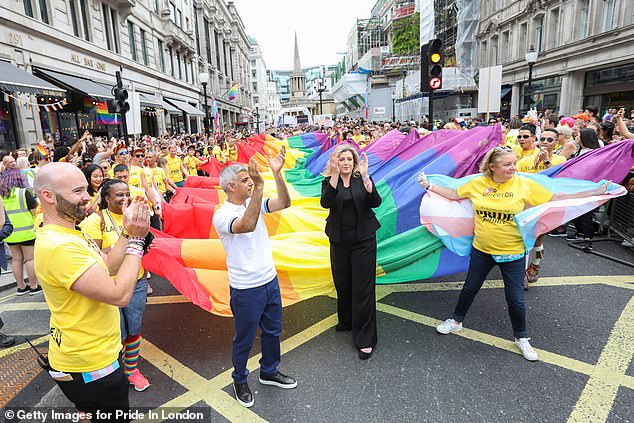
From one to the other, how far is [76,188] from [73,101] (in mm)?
19163

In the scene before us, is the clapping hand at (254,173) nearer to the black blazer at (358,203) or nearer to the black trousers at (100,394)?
the black blazer at (358,203)

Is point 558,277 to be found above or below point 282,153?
below

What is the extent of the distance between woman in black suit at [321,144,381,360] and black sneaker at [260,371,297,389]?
2.41 feet

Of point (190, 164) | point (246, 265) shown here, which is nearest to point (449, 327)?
point (246, 265)

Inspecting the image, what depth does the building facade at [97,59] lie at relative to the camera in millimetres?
13875

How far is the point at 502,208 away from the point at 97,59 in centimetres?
2269

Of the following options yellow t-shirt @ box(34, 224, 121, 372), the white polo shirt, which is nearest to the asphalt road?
the white polo shirt

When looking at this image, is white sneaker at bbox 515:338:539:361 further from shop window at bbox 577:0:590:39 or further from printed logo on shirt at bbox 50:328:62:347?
shop window at bbox 577:0:590:39

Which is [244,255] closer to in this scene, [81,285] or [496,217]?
[81,285]

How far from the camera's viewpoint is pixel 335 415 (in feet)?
9.77

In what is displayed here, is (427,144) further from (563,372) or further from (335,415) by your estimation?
(335,415)

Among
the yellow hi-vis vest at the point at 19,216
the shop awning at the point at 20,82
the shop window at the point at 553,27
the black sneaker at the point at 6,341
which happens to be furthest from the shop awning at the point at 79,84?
the shop window at the point at 553,27

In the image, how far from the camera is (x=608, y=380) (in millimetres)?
3227

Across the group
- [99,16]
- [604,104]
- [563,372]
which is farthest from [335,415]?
[604,104]
